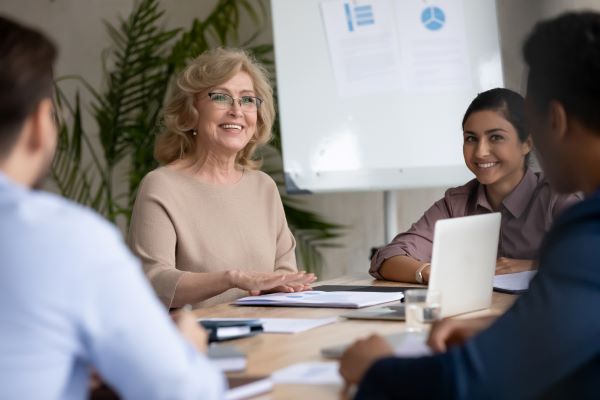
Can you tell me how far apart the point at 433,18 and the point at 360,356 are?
9.54 ft

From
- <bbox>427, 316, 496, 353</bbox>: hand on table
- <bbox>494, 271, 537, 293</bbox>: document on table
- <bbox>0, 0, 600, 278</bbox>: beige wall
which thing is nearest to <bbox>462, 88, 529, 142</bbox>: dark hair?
<bbox>494, 271, 537, 293</bbox>: document on table

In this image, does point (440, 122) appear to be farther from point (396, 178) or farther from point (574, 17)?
point (574, 17)

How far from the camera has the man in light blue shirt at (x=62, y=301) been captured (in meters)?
1.12

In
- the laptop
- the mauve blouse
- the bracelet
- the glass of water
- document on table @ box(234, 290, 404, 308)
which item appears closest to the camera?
the glass of water

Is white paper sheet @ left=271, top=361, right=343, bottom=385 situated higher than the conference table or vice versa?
white paper sheet @ left=271, top=361, right=343, bottom=385

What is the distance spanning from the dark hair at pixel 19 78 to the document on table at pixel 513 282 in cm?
169

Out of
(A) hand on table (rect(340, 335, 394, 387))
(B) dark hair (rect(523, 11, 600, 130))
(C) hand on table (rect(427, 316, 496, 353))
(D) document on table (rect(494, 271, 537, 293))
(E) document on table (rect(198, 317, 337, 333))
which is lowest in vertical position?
(D) document on table (rect(494, 271, 537, 293))

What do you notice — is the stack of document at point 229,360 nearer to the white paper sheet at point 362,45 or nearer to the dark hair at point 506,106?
the dark hair at point 506,106

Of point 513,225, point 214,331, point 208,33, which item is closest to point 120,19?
point 208,33

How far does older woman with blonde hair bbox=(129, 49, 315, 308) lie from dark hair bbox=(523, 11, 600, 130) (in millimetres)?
1777

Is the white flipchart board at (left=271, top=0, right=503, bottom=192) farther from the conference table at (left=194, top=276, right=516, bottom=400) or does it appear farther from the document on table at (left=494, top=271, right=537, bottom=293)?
the conference table at (left=194, top=276, right=516, bottom=400)

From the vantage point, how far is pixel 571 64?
1.36 metres

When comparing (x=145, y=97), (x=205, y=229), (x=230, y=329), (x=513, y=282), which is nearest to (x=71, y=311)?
(x=230, y=329)

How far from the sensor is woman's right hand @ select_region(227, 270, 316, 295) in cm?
272
